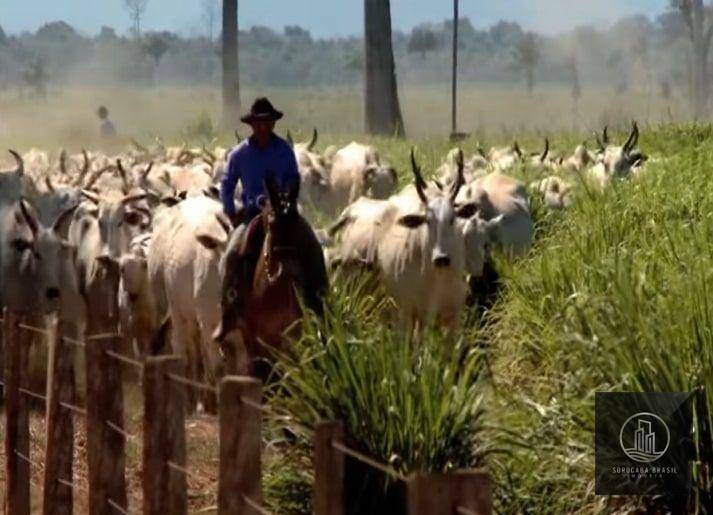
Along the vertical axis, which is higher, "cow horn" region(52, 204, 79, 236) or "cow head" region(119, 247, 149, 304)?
"cow horn" region(52, 204, 79, 236)

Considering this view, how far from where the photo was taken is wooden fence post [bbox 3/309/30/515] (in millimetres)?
9750

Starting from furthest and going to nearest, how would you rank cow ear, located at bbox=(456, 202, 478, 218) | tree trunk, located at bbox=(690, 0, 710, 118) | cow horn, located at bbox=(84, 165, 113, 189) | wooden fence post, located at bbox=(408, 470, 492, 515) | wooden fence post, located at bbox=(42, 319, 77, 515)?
tree trunk, located at bbox=(690, 0, 710, 118) → cow horn, located at bbox=(84, 165, 113, 189) → cow ear, located at bbox=(456, 202, 478, 218) → wooden fence post, located at bbox=(42, 319, 77, 515) → wooden fence post, located at bbox=(408, 470, 492, 515)

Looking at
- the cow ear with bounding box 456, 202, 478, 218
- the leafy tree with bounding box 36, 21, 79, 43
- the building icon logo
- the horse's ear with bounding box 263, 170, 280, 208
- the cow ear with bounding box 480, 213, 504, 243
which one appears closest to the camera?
the building icon logo

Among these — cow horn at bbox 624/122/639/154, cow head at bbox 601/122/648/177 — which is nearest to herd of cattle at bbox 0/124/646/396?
cow head at bbox 601/122/648/177

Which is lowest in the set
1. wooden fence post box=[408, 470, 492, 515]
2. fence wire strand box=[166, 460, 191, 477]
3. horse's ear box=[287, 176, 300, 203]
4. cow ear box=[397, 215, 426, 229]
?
fence wire strand box=[166, 460, 191, 477]

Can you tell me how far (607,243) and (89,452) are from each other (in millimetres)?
5519

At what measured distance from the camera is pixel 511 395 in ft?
29.7

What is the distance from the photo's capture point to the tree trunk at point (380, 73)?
143 ft

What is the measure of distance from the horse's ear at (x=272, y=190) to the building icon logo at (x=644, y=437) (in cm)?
437

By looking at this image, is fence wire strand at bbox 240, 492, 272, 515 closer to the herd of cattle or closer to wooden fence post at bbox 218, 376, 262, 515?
wooden fence post at bbox 218, 376, 262, 515

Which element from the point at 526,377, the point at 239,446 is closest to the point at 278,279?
the point at 526,377

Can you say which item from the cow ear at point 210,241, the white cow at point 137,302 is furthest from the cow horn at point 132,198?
the cow ear at point 210,241

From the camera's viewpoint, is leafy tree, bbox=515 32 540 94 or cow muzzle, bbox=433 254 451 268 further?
leafy tree, bbox=515 32 540 94

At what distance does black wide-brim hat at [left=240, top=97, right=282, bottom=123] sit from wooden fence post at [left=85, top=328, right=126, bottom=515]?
4652 mm
